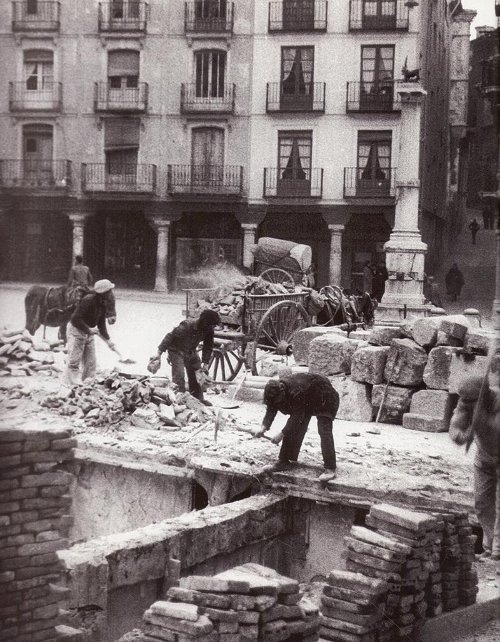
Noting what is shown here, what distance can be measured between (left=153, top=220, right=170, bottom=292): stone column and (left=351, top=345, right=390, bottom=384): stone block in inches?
94.8

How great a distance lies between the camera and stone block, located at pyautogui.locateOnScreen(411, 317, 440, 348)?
10703mm

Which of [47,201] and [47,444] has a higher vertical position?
[47,201]

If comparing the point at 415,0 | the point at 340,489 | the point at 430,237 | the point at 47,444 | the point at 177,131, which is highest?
the point at 415,0

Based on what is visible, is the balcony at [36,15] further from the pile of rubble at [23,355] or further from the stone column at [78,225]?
the pile of rubble at [23,355]

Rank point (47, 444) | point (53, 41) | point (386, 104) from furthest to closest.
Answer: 1. point (386, 104)
2. point (53, 41)
3. point (47, 444)

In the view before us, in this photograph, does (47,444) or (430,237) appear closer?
(47,444)

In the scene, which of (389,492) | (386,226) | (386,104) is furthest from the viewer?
(386,226)

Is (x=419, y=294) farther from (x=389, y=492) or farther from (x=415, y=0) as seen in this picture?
(x=389, y=492)

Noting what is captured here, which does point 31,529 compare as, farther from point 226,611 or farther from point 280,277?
point 280,277

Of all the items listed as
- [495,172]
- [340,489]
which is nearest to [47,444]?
[340,489]

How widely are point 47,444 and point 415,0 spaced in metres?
6.52

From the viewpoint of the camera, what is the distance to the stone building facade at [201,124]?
9.56 meters

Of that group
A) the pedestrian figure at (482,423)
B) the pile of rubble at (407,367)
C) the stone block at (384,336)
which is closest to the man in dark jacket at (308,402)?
the pedestrian figure at (482,423)

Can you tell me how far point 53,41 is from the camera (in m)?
9.29
